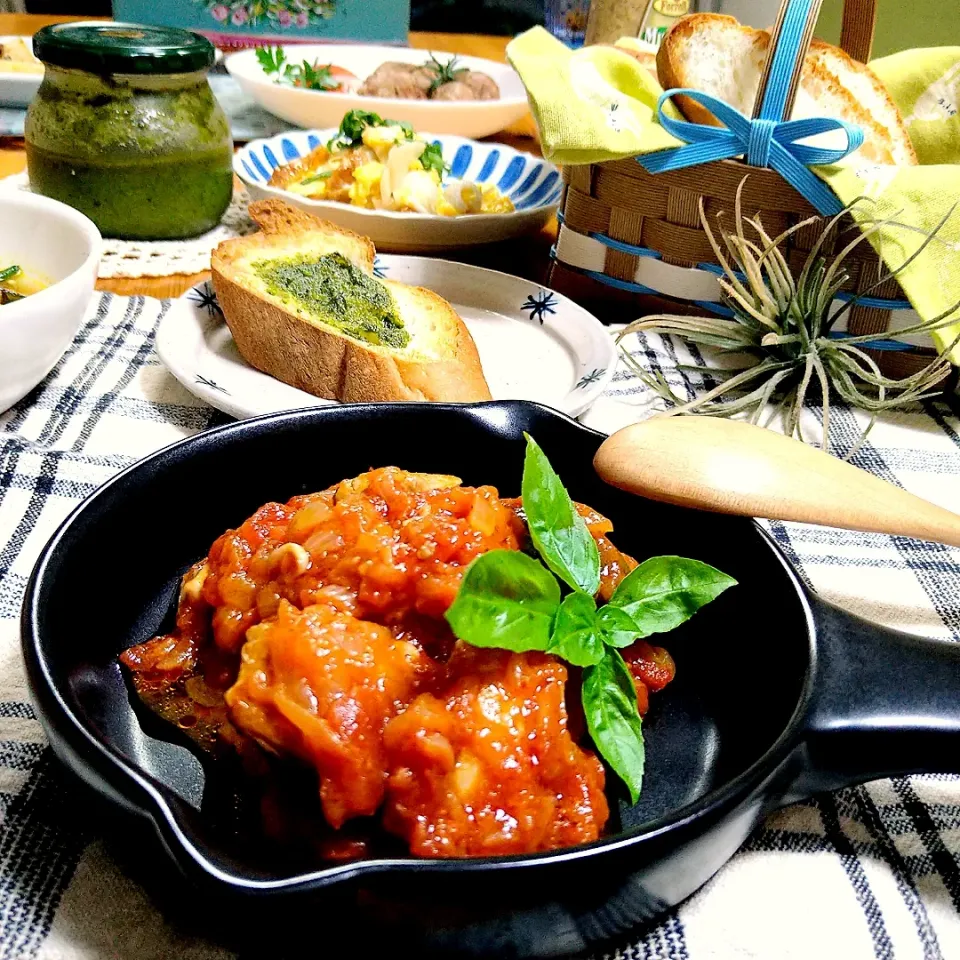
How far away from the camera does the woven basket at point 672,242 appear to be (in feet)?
5.20

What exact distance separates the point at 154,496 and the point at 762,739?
620mm

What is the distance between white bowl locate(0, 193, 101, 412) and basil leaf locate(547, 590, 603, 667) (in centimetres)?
87

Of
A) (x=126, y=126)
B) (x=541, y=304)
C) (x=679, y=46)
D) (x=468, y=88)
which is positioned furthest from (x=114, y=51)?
(x=468, y=88)

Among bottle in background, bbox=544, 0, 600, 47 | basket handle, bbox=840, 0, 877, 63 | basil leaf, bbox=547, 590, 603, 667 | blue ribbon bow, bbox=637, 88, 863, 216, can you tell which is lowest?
basil leaf, bbox=547, 590, 603, 667

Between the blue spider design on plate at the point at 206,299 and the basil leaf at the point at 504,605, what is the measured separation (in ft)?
3.61

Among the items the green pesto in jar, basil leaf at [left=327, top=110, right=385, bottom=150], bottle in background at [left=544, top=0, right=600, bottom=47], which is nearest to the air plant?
the green pesto in jar

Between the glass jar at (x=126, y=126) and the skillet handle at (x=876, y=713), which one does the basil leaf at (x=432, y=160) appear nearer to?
the glass jar at (x=126, y=126)

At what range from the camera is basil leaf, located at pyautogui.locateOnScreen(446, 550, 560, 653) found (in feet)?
2.21

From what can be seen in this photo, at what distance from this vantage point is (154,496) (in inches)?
35.3

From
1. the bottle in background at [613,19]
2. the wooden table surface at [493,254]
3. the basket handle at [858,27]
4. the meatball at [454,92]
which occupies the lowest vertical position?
the wooden table surface at [493,254]

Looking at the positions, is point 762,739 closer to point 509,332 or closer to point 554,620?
point 554,620

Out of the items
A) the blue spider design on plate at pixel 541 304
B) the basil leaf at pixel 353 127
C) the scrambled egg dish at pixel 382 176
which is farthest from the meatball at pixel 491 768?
the basil leaf at pixel 353 127

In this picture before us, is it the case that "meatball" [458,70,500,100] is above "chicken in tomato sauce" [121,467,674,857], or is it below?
above

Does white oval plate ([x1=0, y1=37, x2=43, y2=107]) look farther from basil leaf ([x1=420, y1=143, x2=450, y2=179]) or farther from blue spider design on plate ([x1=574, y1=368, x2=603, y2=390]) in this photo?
blue spider design on plate ([x1=574, y1=368, x2=603, y2=390])
